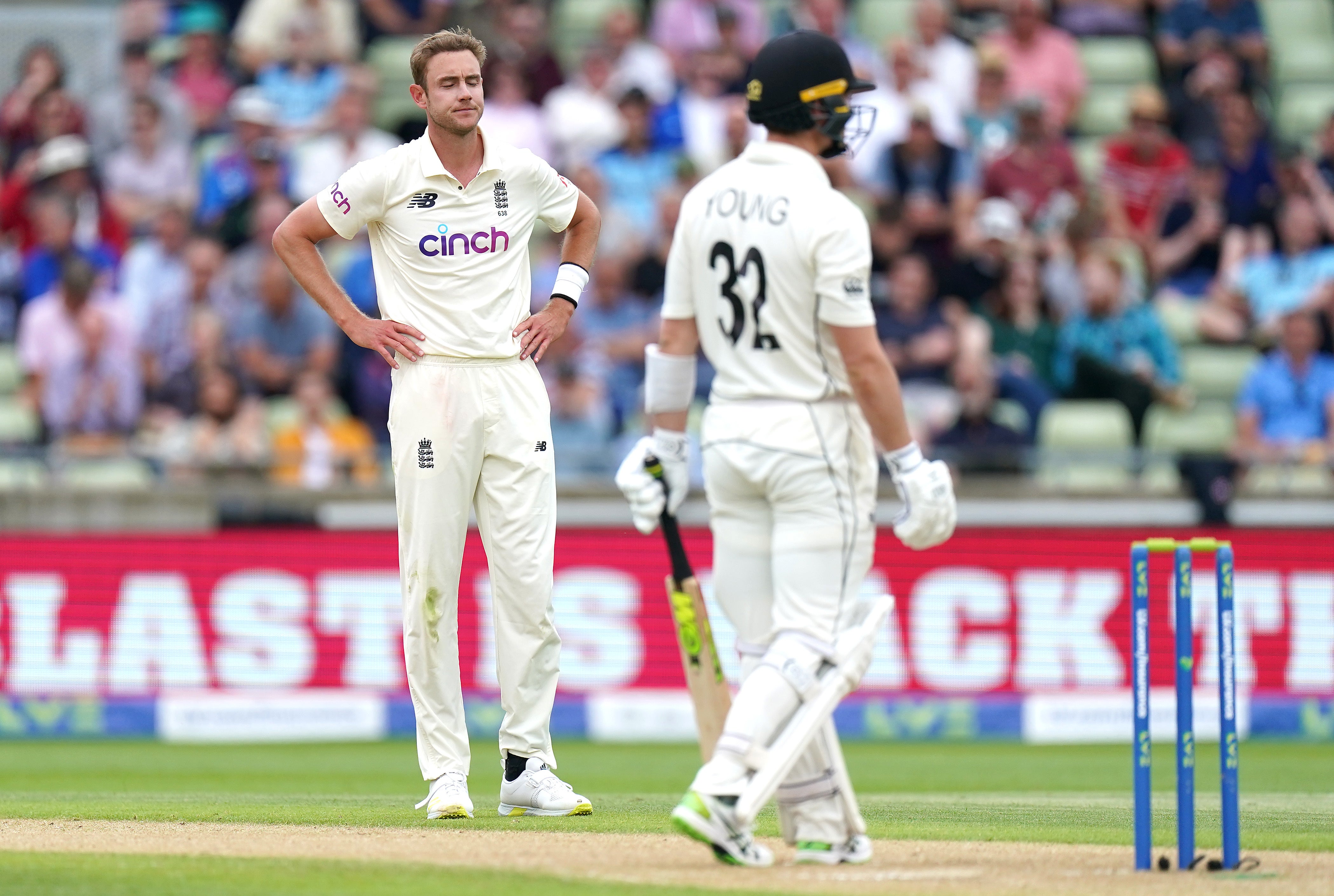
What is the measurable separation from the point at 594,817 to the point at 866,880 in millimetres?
1795

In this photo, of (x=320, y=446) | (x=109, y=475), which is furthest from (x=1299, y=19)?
(x=109, y=475)

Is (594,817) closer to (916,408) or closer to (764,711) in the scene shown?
(764,711)

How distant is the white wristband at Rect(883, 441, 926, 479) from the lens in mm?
5277

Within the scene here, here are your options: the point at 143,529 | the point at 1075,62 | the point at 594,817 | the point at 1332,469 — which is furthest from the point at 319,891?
the point at 1075,62

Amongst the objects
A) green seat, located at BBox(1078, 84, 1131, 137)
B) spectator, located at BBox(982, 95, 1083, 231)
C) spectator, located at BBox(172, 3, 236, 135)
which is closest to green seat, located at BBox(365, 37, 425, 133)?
spectator, located at BBox(172, 3, 236, 135)

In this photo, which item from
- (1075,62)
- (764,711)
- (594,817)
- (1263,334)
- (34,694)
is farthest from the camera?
(1075,62)

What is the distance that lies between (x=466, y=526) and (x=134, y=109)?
30.2ft

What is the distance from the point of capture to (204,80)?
51.1 feet

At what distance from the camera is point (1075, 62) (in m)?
15.7

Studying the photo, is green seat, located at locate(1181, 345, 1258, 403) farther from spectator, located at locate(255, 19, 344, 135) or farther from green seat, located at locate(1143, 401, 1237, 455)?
spectator, located at locate(255, 19, 344, 135)

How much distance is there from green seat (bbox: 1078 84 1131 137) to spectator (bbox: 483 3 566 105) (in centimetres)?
426

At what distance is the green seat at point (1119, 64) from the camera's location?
16.2 m

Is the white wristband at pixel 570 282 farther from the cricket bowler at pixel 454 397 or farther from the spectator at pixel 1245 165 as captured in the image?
the spectator at pixel 1245 165

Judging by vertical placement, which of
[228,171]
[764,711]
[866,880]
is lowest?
[866,880]
